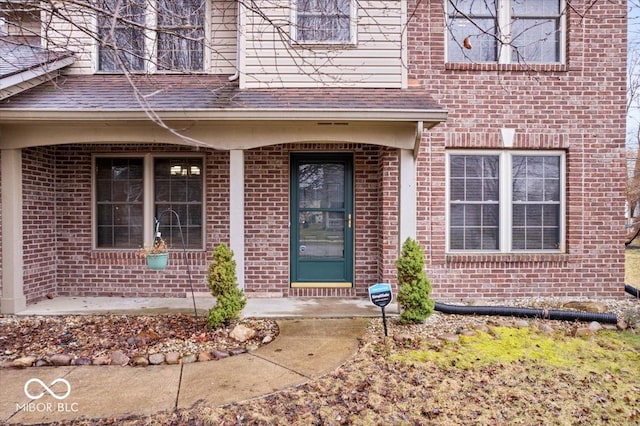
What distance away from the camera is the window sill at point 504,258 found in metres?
6.09

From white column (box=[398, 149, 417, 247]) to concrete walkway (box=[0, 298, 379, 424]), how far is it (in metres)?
1.53

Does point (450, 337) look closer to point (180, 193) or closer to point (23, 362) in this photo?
point (23, 362)

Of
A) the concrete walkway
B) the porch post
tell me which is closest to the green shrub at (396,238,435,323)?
the concrete walkway

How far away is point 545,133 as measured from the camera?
6.08 metres

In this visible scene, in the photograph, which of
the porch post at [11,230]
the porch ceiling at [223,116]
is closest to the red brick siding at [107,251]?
the porch post at [11,230]

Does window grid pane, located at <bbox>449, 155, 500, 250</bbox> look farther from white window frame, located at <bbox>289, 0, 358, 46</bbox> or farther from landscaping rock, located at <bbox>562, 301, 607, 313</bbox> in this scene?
white window frame, located at <bbox>289, 0, 358, 46</bbox>

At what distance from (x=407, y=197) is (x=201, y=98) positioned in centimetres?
311

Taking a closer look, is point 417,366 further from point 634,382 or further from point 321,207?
point 321,207

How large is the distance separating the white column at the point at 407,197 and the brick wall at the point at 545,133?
899 mm

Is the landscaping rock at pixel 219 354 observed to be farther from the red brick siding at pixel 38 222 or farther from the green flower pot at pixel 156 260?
the red brick siding at pixel 38 222

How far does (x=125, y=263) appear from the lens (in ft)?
20.9

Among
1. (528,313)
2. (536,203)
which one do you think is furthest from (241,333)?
(536,203)

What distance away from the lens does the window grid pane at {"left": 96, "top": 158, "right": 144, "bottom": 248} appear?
6508 millimetres

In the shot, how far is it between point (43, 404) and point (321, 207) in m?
4.33
